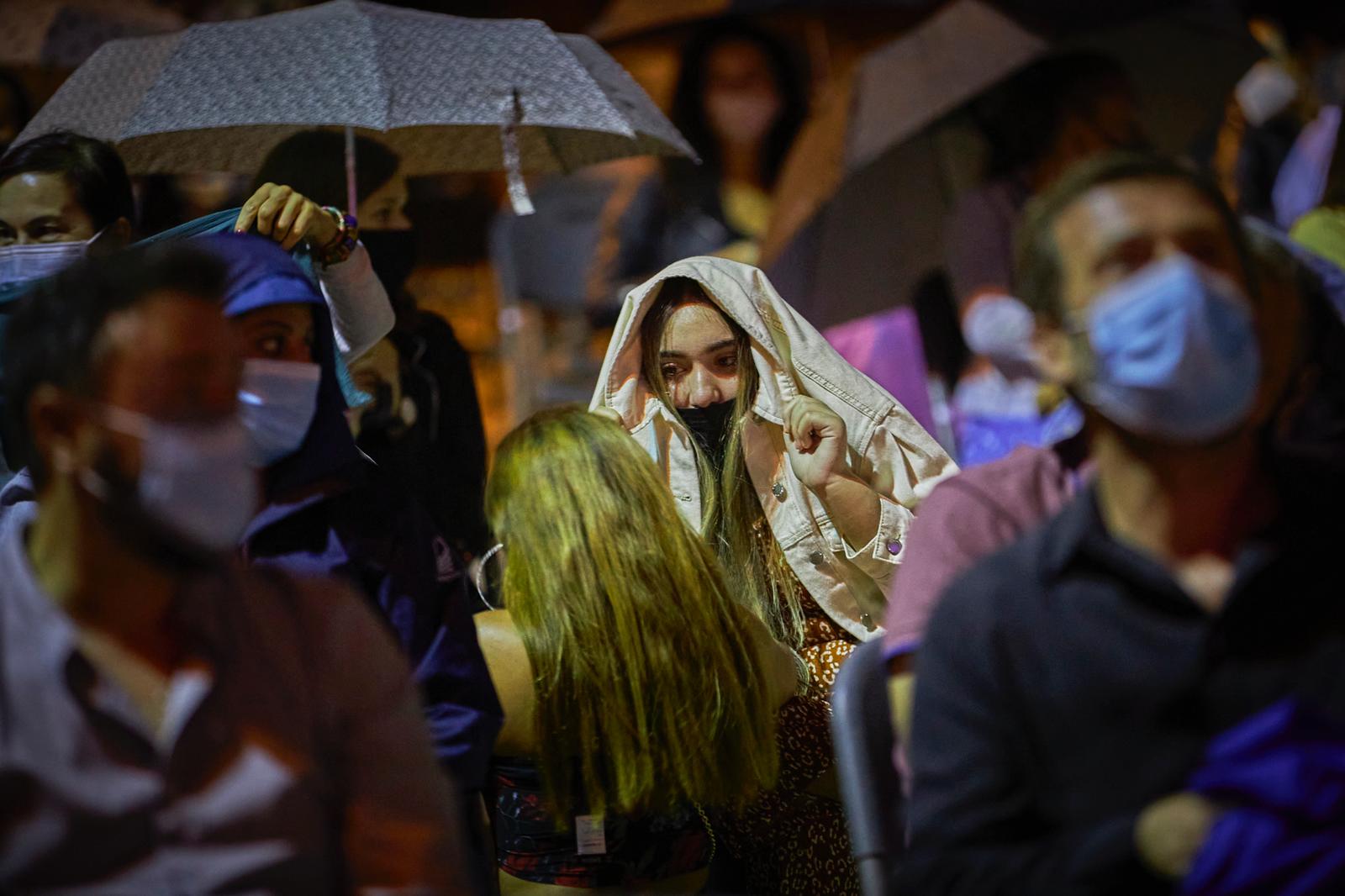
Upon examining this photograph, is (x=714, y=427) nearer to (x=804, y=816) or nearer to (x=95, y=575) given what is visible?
(x=804, y=816)

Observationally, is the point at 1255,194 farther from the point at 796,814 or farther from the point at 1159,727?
the point at 1159,727

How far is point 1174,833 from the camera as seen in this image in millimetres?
1619

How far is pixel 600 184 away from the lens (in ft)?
24.3

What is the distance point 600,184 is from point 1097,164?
5729 millimetres

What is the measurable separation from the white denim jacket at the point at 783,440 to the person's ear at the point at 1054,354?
1282mm

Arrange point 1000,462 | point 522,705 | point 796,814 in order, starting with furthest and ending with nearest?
point 796,814 < point 522,705 < point 1000,462

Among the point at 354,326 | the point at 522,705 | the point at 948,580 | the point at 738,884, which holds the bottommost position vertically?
the point at 738,884

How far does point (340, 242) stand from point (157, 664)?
1394 millimetres

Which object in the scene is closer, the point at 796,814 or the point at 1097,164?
the point at 1097,164

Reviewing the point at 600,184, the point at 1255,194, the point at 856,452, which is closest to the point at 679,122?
the point at 600,184

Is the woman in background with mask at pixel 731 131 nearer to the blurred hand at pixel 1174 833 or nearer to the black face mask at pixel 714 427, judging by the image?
the black face mask at pixel 714 427

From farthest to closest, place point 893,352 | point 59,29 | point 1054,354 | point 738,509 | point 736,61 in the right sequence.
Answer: point 736,61 < point 893,352 < point 59,29 < point 738,509 < point 1054,354

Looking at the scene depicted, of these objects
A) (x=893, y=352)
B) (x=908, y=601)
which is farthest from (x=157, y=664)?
(x=893, y=352)

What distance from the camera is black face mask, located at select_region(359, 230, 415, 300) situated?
3.90m
